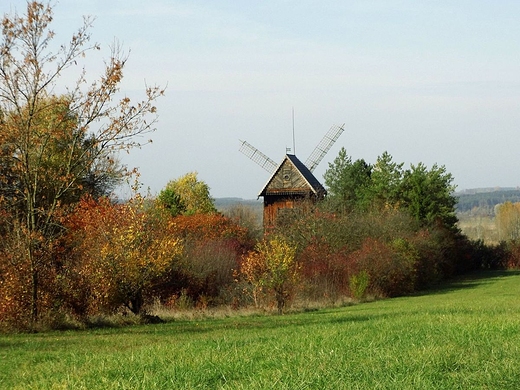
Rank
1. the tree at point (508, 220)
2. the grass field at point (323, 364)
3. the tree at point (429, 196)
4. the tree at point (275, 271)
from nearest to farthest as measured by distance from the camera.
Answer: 1. the grass field at point (323, 364)
2. the tree at point (275, 271)
3. the tree at point (429, 196)
4. the tree at point (508, 220)

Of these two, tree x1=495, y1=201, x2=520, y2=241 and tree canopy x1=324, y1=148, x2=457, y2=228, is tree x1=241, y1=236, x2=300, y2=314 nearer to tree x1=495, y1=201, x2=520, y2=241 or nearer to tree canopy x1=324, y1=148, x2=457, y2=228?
tree canopy x1=324, y1=148, x2=457, y2=228

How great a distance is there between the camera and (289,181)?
70375 millimetres

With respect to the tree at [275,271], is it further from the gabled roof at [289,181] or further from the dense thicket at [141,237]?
the gabled roof at [289,181]

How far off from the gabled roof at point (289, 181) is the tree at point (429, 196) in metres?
8.38

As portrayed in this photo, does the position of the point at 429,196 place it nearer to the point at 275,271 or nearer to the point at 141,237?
the point at 275,271

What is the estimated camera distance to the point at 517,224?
131 metres

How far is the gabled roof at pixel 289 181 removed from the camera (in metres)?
69.6

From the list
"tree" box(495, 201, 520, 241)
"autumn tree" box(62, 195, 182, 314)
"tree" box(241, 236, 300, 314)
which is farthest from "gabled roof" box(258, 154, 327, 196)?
"tree" box(495, 201, 520, 241)

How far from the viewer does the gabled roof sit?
69.6 meters

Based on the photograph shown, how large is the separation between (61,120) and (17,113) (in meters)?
1.36

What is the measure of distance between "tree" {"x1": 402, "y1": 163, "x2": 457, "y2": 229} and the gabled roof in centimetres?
838

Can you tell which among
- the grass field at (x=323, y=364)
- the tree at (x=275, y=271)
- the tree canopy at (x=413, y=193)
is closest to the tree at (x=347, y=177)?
the tree canopy at (x=413, y=193)

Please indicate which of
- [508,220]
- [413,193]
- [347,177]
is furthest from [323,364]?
[508,220]

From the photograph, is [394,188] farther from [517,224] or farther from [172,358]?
[517,224]
